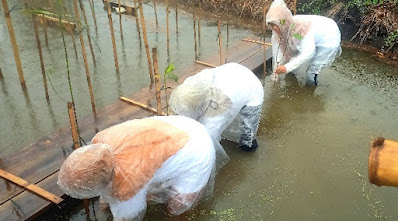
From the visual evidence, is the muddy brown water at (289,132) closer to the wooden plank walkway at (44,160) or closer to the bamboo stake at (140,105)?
the wooden plank walkway at (44,160)

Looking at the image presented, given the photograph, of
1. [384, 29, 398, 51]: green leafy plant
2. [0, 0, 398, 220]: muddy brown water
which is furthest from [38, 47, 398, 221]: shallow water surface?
[384, 29, 398, 51]: green leafy plant

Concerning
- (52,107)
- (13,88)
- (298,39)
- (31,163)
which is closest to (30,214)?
(31,163)

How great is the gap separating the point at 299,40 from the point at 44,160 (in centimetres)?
314

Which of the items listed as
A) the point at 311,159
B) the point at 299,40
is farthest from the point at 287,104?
the point at 311,159

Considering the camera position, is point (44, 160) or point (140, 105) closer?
point (44, 160)

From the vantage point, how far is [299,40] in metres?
4.67

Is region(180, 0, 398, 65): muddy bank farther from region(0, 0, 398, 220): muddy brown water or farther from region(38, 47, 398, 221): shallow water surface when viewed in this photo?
region(38, 47, 398, 221): shallow water surface

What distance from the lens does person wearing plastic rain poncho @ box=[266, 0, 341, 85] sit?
4.45 m

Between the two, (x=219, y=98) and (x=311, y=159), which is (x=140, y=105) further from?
(x=311, y=159)

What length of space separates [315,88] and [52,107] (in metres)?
3.26

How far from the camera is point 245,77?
3.39 m

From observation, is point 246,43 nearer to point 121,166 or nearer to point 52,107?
point 52,107

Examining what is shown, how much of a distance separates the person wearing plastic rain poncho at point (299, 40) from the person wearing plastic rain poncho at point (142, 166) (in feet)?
7.14

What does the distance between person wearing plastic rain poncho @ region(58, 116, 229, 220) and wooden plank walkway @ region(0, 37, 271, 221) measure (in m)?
0.59
